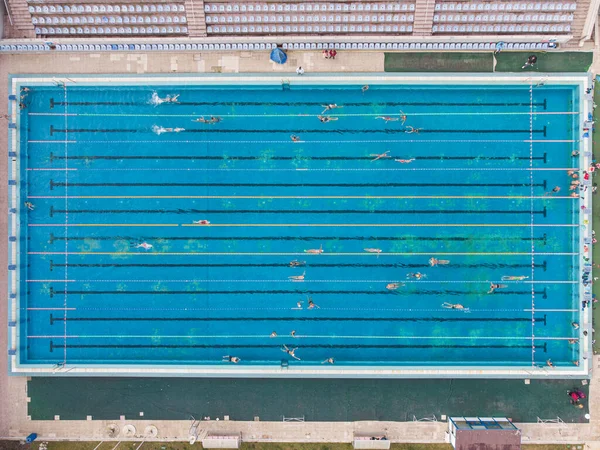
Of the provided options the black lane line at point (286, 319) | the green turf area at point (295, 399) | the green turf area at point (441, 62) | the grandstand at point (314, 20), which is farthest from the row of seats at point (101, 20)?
the green turf area at point (295, 399)

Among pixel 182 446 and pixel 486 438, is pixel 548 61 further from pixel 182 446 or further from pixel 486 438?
pixel 182 446

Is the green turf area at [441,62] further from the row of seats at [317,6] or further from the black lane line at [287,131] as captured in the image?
the black lane line at [287,131]

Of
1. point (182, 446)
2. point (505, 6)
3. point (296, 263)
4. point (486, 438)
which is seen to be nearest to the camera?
point (486, 438)

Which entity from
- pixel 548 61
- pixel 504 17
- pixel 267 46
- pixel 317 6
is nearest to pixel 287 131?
pixel 267 46

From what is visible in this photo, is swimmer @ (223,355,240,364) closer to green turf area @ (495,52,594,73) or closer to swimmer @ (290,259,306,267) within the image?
swimmer @ (290,259,306,267)

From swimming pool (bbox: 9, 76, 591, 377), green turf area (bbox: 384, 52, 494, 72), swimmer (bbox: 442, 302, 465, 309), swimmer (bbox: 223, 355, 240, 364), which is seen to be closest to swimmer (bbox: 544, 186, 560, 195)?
swimming pool (bbox: 9, 76, 591, 377)
